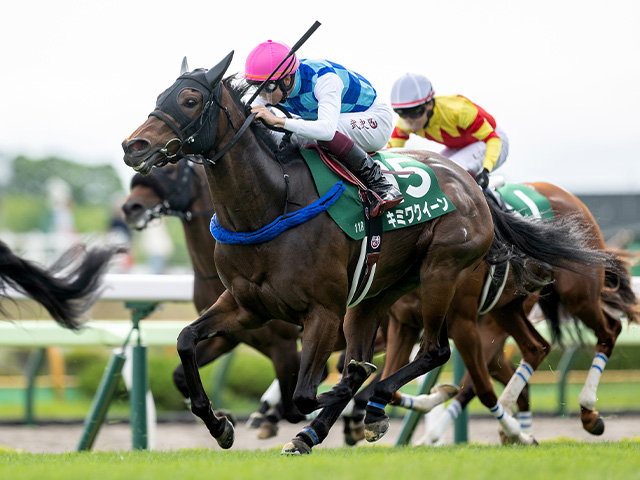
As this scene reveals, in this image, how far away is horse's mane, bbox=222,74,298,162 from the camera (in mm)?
3975

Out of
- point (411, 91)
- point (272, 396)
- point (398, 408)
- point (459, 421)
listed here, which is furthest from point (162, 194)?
point (398, 408)

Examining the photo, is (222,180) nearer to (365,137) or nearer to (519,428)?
(365,137)

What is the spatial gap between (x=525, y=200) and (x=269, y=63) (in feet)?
7.44

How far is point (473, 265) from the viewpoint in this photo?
454cm

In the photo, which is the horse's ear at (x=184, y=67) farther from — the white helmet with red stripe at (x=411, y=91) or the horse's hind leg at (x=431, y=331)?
the white helmet with red stripe at (x=411, y=91)

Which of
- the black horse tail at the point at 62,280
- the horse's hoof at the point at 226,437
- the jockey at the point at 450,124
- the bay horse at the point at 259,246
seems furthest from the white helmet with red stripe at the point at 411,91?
the horse's hoof at the point at 226,437

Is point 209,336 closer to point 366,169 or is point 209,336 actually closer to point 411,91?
point 366,169

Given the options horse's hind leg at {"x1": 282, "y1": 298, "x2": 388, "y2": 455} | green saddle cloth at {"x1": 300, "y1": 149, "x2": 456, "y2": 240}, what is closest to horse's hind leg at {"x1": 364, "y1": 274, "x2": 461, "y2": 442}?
horse's hind leg at {"x1": 282, "y1": 298, "x2": 388, "y2": 455}

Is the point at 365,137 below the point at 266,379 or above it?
above

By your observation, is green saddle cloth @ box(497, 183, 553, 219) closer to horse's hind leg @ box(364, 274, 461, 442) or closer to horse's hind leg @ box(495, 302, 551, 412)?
horse's hind leg @ box(495, 302, 551, 412)

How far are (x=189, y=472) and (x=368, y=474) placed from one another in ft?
1.92

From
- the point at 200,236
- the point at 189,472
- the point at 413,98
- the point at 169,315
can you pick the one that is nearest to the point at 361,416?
the point at 200,236

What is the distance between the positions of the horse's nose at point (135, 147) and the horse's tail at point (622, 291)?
348 cm

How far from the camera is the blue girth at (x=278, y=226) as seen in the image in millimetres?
3809
